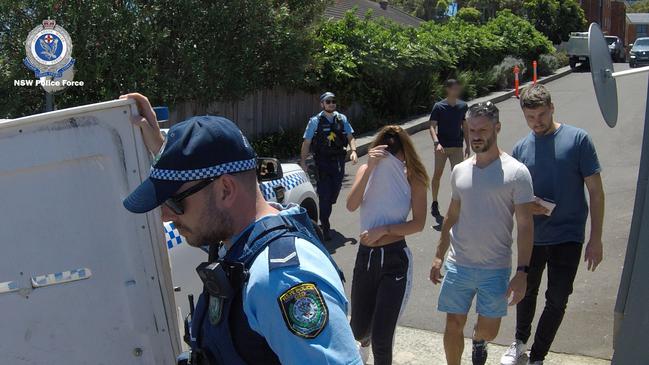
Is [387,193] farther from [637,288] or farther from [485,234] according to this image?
[637,288]

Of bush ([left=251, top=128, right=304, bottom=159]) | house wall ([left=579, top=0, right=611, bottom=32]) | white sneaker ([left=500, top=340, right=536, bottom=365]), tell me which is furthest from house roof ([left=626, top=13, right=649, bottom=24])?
white sneaker ([left=500, top=340, right=536, bottom=365])

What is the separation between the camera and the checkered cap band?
1.82m

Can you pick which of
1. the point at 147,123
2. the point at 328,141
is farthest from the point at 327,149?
the point at 147,123

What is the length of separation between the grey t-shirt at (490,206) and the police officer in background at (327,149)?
4.63 meters

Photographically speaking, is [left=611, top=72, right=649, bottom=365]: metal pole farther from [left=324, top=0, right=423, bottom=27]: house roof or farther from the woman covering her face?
[left=324, top=0, right=423, bottom=27]: house roof

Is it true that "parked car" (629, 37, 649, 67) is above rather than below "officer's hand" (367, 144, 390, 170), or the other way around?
below

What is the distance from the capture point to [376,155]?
185 inches

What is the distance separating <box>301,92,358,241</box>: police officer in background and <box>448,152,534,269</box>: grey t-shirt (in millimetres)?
4632

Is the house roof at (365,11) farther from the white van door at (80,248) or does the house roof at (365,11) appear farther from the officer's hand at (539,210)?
the white van door at (80,248)

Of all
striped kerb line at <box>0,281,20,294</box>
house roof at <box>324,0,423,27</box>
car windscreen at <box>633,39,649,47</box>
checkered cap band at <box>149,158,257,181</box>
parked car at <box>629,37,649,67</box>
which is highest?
house roof at <box>324,0,423,27</box>

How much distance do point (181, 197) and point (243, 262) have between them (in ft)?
0.78

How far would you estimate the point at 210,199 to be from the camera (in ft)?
6.07

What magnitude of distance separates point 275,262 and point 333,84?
1612cm

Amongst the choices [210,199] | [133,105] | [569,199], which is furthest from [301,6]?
[210,199]
